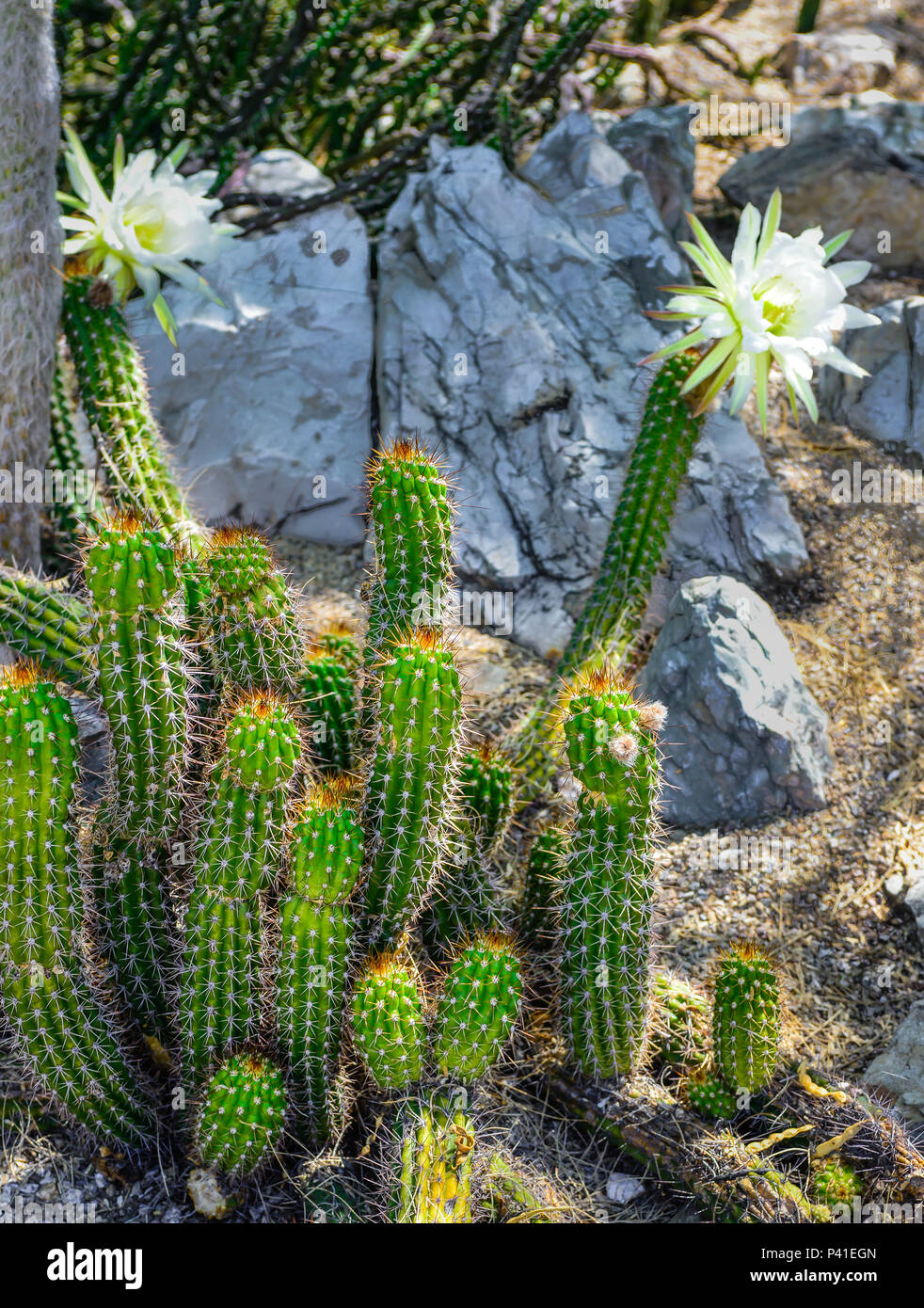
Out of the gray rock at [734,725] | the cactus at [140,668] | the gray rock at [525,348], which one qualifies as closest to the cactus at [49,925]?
the cactus at [140,668]

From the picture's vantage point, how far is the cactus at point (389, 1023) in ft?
8.16

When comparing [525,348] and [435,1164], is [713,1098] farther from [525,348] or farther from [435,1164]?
[525,348]

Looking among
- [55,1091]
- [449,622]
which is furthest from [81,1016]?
[449,622]

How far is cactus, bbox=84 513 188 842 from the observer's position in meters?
2.40

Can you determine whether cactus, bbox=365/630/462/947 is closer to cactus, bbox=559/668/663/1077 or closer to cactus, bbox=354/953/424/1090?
cactus, bbox=354/953/424/1090

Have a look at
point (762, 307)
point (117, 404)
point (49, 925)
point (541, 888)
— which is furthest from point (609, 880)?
point (117, 404)

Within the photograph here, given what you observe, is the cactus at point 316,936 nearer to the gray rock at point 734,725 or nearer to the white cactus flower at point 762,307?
the gray rock at point 734,725

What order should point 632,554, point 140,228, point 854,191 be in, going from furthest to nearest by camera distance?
point 854,191, point 140,228, point 632,554

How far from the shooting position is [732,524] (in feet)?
14.0

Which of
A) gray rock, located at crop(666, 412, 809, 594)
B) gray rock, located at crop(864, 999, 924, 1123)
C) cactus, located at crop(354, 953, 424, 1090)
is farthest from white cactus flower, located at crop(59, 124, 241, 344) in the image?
gray rock, located at crop(864, 999, 924, 1123)

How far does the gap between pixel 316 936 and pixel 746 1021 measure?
41.6 inches

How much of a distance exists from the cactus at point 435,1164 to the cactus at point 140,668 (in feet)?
2.88

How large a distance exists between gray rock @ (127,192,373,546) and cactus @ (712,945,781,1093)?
8.25ft

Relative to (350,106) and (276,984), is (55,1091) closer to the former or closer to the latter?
(276,984)
